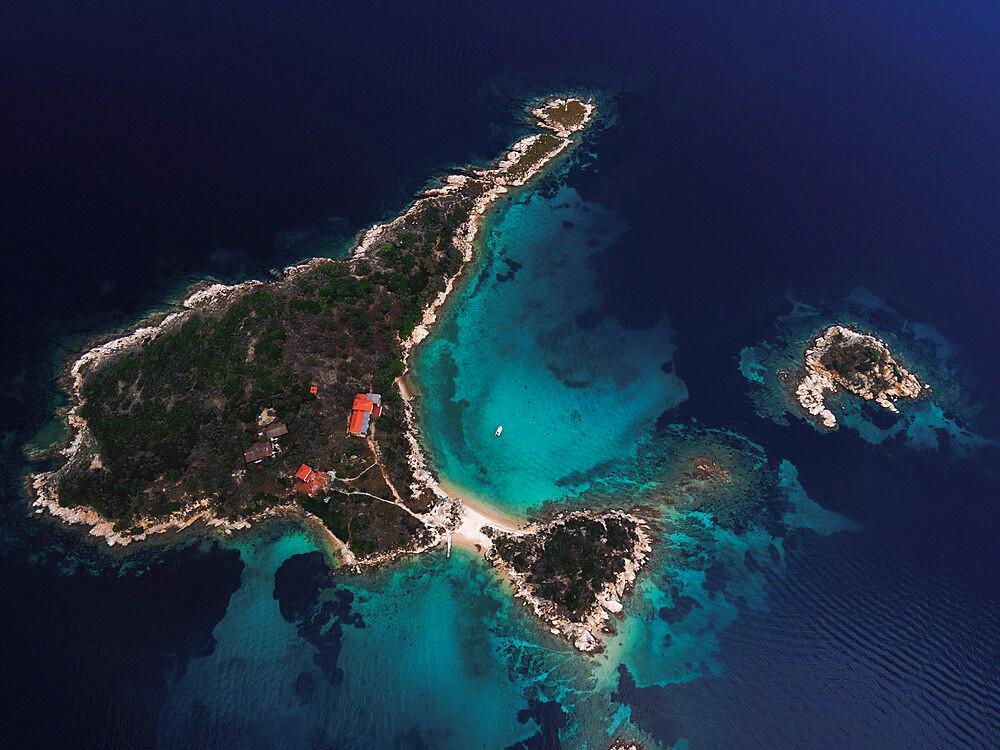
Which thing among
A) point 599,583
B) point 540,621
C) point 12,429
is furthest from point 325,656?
point 12,429

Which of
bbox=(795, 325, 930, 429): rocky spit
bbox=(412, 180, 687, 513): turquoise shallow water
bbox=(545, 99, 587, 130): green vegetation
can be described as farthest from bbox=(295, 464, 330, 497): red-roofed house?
bbox=(545, 99, 587, 130): green vegetation

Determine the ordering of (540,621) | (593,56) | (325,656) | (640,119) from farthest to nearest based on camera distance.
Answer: (593,56)
(640,119)
(540,621)
(325,656)

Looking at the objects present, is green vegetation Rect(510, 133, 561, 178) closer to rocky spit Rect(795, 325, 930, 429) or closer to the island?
the island

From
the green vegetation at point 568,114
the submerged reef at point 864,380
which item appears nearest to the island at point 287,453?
the submerged reef at point 864,380

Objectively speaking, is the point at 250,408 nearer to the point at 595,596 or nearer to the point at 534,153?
the point at 595,596

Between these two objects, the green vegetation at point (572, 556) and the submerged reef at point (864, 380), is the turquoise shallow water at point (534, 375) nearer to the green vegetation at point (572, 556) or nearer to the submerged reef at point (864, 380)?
the green vegetation at point (572, 556)

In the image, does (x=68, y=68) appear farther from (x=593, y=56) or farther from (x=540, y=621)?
(x=540, y=621)
